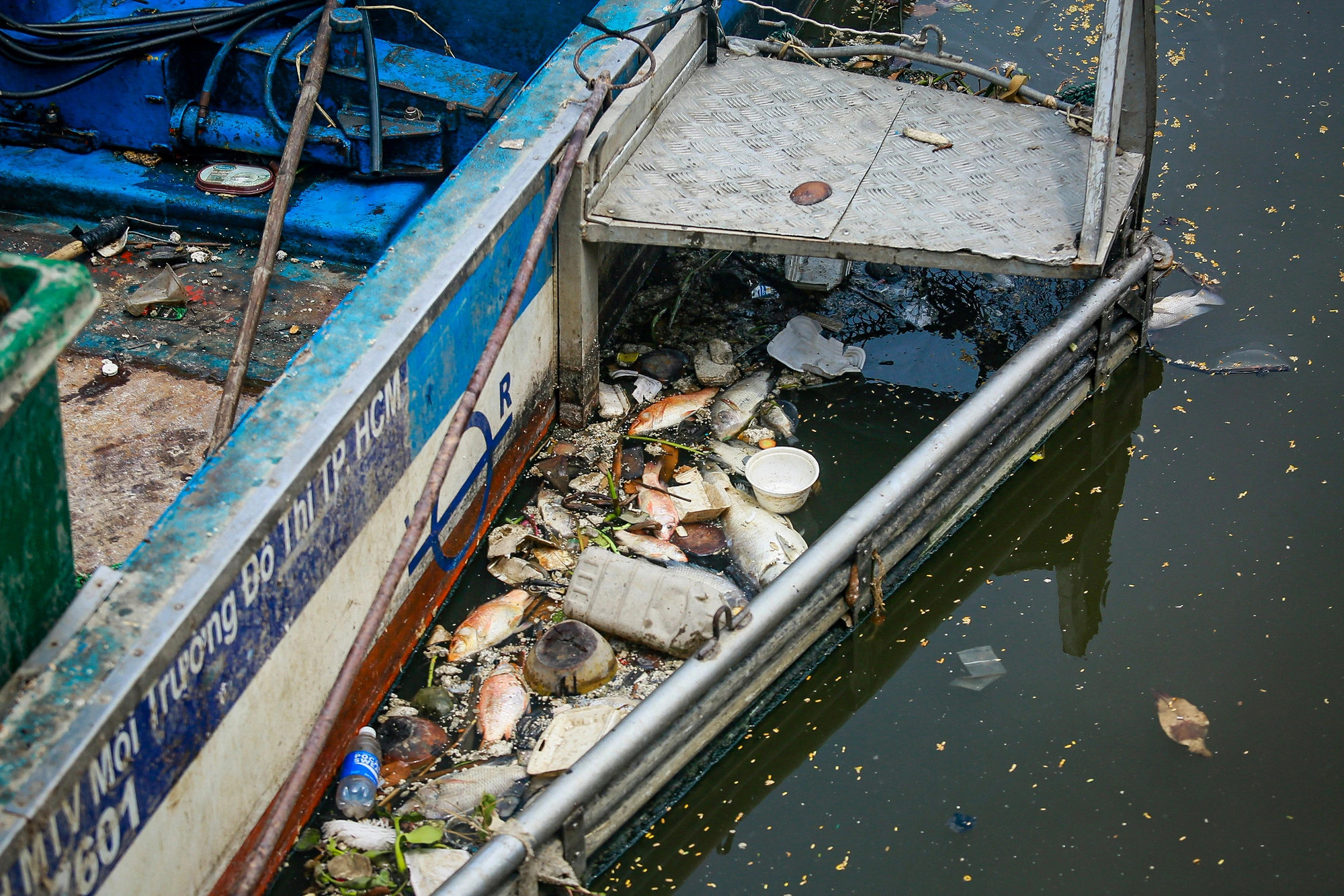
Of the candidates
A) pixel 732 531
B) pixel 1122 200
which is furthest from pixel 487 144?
pixel 1122 200


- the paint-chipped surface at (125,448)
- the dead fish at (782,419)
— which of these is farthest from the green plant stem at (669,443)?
the paint-chipped surface at (125,448)

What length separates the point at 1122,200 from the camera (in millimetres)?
4621

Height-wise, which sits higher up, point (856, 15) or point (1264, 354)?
point (856, 15)

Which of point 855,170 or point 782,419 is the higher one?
point 855,170

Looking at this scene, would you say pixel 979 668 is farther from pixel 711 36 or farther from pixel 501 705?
pixel 711 36

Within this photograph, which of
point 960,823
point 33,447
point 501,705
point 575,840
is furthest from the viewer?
point 501,705

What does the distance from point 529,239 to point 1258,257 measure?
3600mm

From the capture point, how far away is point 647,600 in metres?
3.81

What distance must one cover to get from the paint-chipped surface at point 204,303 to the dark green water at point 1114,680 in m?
2.14

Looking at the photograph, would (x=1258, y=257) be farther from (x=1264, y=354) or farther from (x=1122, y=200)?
(x=1122, y=200)

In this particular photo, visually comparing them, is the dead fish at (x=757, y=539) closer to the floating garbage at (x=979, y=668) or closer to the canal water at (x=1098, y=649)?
the canal water at (x=1098, y=649)

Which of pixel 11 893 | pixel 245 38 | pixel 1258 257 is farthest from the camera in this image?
pixel 1258 257

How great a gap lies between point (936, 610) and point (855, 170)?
1669mm

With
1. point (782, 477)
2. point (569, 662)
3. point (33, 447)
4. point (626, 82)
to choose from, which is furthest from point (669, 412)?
point (33, 447)
